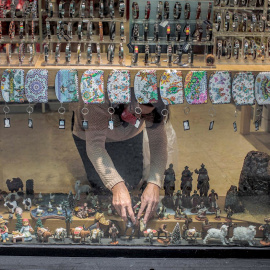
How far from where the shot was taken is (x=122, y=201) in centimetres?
376

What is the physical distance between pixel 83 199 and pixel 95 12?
3.93 feet

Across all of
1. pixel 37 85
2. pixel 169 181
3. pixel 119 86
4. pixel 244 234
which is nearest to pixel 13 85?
pixel 37 85

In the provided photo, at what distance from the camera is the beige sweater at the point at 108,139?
12.1ft

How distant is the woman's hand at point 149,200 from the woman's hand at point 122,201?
0.07 m

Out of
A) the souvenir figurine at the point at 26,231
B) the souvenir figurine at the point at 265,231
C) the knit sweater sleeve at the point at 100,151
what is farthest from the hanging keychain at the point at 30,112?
the souvenir figurine at the point at 265,231

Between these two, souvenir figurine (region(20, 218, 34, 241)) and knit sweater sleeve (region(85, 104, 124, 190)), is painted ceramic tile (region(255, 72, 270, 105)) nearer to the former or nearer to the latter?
knit sweater sleeve (region(85, 104, 124, 190))

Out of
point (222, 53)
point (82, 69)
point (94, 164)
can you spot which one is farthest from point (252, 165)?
point (82, 69)

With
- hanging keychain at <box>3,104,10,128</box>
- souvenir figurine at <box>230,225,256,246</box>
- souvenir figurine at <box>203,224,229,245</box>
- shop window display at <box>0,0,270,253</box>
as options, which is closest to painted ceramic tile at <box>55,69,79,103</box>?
shop window display at <box>0,0,270,253</box>

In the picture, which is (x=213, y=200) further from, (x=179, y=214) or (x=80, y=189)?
(x=80, y=189)

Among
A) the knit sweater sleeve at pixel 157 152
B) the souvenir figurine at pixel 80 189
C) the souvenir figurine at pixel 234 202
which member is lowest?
the souvenir figurine at pixel 234 202

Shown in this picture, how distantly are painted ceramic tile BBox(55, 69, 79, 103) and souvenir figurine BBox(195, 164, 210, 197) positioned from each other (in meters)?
0.96

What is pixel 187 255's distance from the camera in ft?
12.0

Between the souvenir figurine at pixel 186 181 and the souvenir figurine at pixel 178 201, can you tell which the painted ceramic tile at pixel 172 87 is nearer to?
the souvenir figurine at pixel 186 181

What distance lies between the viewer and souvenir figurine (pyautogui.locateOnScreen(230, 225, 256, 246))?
12.2 feet
